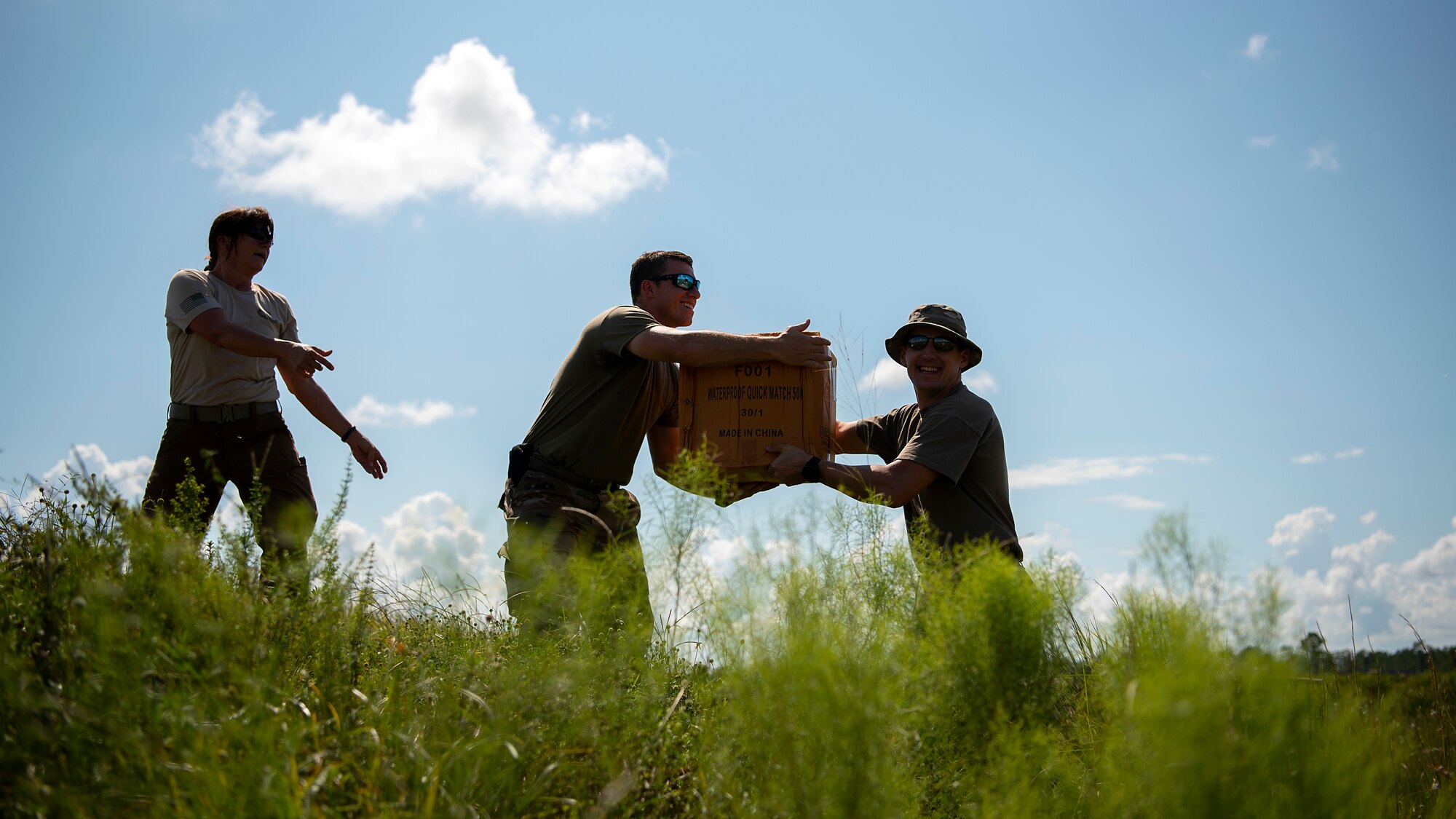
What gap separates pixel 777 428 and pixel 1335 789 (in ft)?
7.95

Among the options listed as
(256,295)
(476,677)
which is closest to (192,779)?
(476,677)

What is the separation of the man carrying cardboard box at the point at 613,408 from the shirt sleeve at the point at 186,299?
1.53m

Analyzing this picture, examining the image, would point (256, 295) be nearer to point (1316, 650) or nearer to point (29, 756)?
point (29, 756)

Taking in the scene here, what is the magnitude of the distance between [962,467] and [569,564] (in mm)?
1977

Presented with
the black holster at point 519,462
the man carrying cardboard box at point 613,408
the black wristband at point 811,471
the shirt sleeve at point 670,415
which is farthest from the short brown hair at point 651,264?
the black wristband at point 811,471

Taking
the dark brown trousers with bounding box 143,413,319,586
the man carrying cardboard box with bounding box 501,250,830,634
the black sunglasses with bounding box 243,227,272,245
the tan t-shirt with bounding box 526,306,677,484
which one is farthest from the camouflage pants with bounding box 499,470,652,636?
the black sunglasses with bounding box 243,227,272,245

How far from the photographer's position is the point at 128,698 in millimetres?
1906

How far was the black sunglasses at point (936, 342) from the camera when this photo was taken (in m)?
4.57

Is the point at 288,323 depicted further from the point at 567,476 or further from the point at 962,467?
the point at 962,467

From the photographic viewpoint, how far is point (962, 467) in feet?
13.8

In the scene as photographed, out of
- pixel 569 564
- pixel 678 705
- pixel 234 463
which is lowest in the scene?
pixel 678 705

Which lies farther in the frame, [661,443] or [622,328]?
[661,443]

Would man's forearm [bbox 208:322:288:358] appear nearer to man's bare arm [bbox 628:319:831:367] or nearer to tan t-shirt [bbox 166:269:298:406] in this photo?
tan t-shirt [bbox 166:269:298:406]

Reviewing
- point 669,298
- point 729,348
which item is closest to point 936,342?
point 729,348
